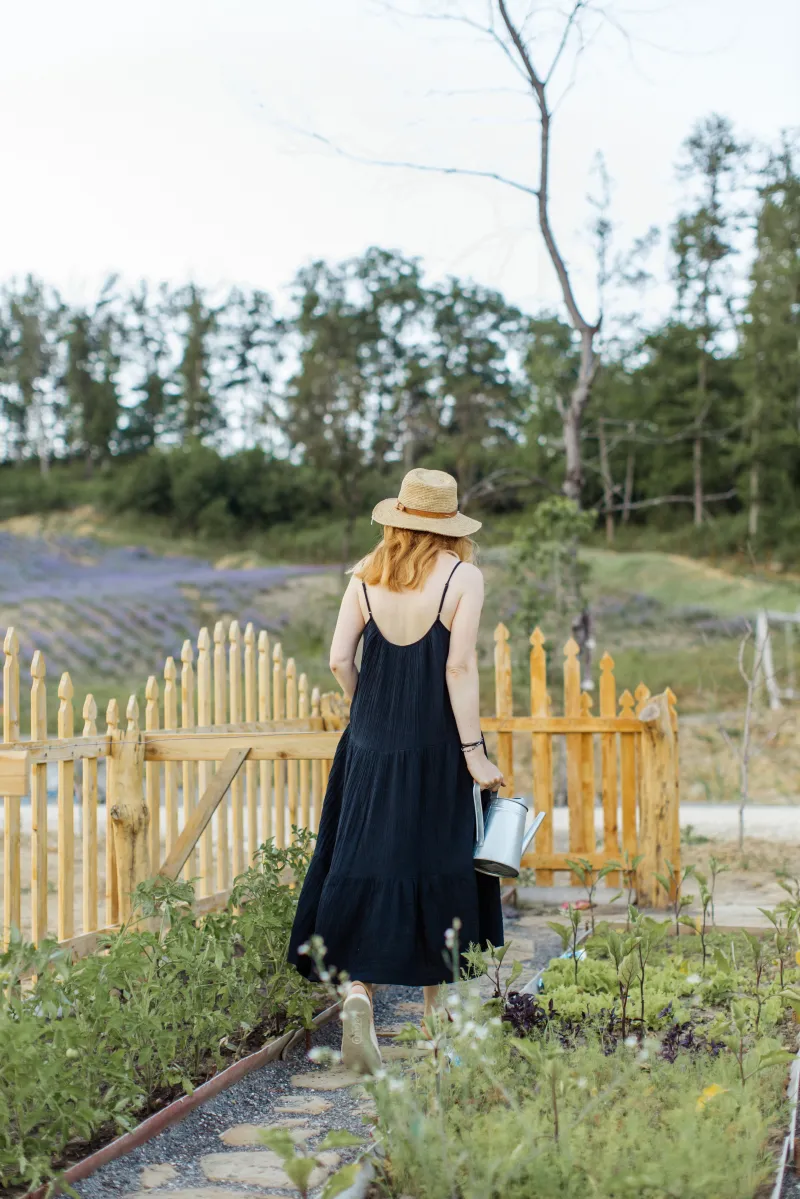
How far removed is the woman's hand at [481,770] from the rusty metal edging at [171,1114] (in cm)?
98

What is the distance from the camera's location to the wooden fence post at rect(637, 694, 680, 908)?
575cm

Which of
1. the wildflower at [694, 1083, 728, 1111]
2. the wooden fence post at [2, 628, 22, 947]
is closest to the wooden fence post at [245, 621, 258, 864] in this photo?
the wooden fence post at [2, 628, 22, 947]

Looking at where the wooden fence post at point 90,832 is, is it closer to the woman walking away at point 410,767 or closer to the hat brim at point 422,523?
the woman walking away at point 410,767

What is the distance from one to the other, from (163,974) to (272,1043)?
1.49 ft

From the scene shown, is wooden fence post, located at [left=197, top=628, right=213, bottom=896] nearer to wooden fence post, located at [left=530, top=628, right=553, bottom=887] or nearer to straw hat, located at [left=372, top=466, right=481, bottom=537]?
wooden fence post, located at [left=530, top=628, right=553, bottom=887]

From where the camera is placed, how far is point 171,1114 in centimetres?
290

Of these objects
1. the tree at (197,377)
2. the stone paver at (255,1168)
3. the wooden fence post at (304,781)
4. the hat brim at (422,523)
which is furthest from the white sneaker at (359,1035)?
the tree at (197,377)

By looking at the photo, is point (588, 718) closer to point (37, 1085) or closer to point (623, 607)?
point (37, 1085)

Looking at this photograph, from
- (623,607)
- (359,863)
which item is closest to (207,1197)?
(359,863)

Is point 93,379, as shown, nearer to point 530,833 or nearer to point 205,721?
point 205,721

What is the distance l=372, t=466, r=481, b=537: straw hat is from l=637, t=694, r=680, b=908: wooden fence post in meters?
2.58

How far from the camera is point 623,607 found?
80.1 ft

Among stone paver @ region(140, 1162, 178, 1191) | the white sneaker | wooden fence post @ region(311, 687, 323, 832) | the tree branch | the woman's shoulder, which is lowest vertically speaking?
stone paver @ region(140, 1162, 178, 1191)

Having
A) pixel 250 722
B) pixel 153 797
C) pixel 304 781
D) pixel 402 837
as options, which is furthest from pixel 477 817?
pixel 304 781
